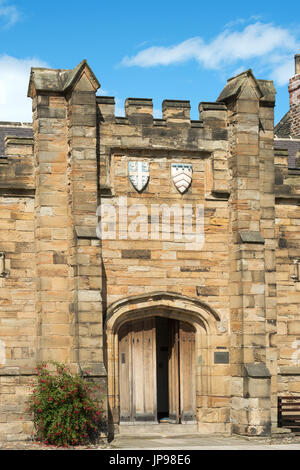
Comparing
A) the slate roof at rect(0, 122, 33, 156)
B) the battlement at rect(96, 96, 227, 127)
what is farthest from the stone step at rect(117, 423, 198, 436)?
the slate roof at rect(0, 122, 33, 156)

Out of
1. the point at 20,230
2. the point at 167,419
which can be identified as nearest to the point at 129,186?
the point at 20,230

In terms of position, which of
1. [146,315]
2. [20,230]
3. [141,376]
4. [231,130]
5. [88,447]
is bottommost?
[88,447]

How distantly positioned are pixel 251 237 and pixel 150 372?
3906mm

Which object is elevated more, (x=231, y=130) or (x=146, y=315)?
(x=231, y=130)

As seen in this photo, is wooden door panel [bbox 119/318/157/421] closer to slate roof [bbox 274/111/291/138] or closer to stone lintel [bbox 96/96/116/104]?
stone lintel [bbox 96/96/116/104]

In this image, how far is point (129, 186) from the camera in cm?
2159

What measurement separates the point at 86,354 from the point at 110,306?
1.33 meters

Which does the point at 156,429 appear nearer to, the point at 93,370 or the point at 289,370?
the point at 93,370

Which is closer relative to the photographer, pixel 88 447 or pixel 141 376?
pixel 88 447

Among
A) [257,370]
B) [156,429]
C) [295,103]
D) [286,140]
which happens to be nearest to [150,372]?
[156,429]

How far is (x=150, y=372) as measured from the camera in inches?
859

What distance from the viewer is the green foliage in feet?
64.2

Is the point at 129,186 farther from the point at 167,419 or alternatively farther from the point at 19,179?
the point at 167,419

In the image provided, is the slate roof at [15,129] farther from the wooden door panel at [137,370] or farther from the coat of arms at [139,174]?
the wooden door panel at [137,370]
